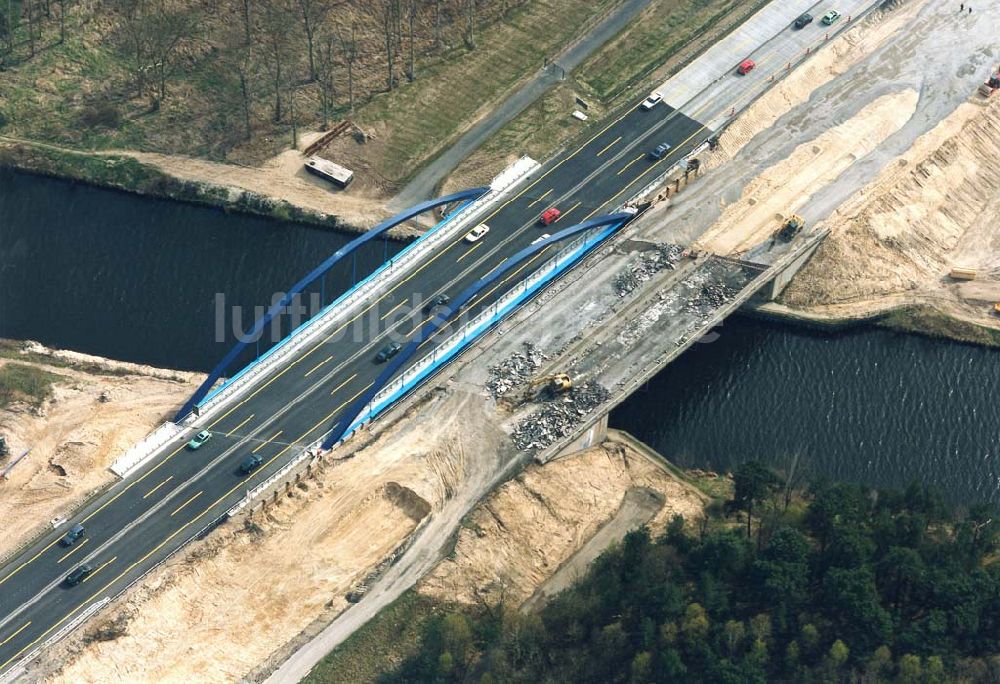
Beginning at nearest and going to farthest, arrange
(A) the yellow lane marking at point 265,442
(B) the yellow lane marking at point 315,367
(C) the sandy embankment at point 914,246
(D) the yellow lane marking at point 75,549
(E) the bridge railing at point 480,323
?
(D) the yellow lane marking at point 75,549 < (A) the yellow lane marking at point 265,442 < (E) the bridge railing at point 480,323 < (B) the yellow lane marking at point 315,367 < (C) the sandy embankment at point 914,246

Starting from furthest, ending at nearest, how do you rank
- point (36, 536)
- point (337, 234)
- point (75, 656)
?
point (337, 234) → point (36, 536) → point (75, 656)

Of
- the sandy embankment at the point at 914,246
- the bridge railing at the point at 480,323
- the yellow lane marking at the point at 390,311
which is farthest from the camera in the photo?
→ the sandy embankment at the point at 914,246

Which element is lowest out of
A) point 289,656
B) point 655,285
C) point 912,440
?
point 289,656

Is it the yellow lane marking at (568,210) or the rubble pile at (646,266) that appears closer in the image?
the rubble pile at (646,266)

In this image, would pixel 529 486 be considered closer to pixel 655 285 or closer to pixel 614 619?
pixel 614 619

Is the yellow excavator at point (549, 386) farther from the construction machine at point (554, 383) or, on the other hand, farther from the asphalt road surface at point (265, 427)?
the asphalt road surface at point (265, 427)

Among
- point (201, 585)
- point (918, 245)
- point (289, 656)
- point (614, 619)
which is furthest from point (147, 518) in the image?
point (918, 245)

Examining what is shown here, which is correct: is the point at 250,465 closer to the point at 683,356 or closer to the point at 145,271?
the point at 145,271

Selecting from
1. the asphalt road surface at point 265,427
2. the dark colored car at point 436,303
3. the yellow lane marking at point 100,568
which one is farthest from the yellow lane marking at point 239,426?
the dark colored car at point 436,303
